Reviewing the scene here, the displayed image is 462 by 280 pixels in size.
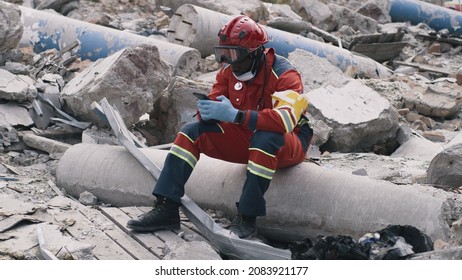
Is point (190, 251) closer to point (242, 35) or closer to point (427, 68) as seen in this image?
point (242, 35)

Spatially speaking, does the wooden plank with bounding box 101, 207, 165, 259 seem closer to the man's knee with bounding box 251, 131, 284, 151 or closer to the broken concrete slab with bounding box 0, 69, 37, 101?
the man's knee with bounding box 251, 131, 284, 151

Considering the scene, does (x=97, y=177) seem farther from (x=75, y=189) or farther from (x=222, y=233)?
(x=222, y=233)

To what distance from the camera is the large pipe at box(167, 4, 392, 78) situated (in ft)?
36.0

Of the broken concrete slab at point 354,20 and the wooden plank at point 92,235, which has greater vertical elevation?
the wooden plank at point 92,235

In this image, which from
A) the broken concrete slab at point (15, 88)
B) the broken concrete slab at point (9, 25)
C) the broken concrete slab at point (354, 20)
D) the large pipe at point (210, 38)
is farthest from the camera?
the broken concrete slab at point (354, 20)

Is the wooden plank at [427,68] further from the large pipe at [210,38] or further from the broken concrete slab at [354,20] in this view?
the broken concrete slab at [354,20]

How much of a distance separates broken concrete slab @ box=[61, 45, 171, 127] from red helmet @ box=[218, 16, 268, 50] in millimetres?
2193

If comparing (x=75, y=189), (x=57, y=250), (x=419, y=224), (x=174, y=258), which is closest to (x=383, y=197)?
(x=419, y=224)

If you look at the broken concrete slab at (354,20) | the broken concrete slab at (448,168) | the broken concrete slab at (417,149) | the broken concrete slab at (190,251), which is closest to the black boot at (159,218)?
the broken concrete slab at (190,251)

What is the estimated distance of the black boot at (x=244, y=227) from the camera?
496 cm

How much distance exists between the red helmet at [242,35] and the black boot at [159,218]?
3.60 ft

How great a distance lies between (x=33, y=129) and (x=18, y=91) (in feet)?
1.31

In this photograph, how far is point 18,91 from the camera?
764 cm

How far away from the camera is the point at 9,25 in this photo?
8094 millimetres
